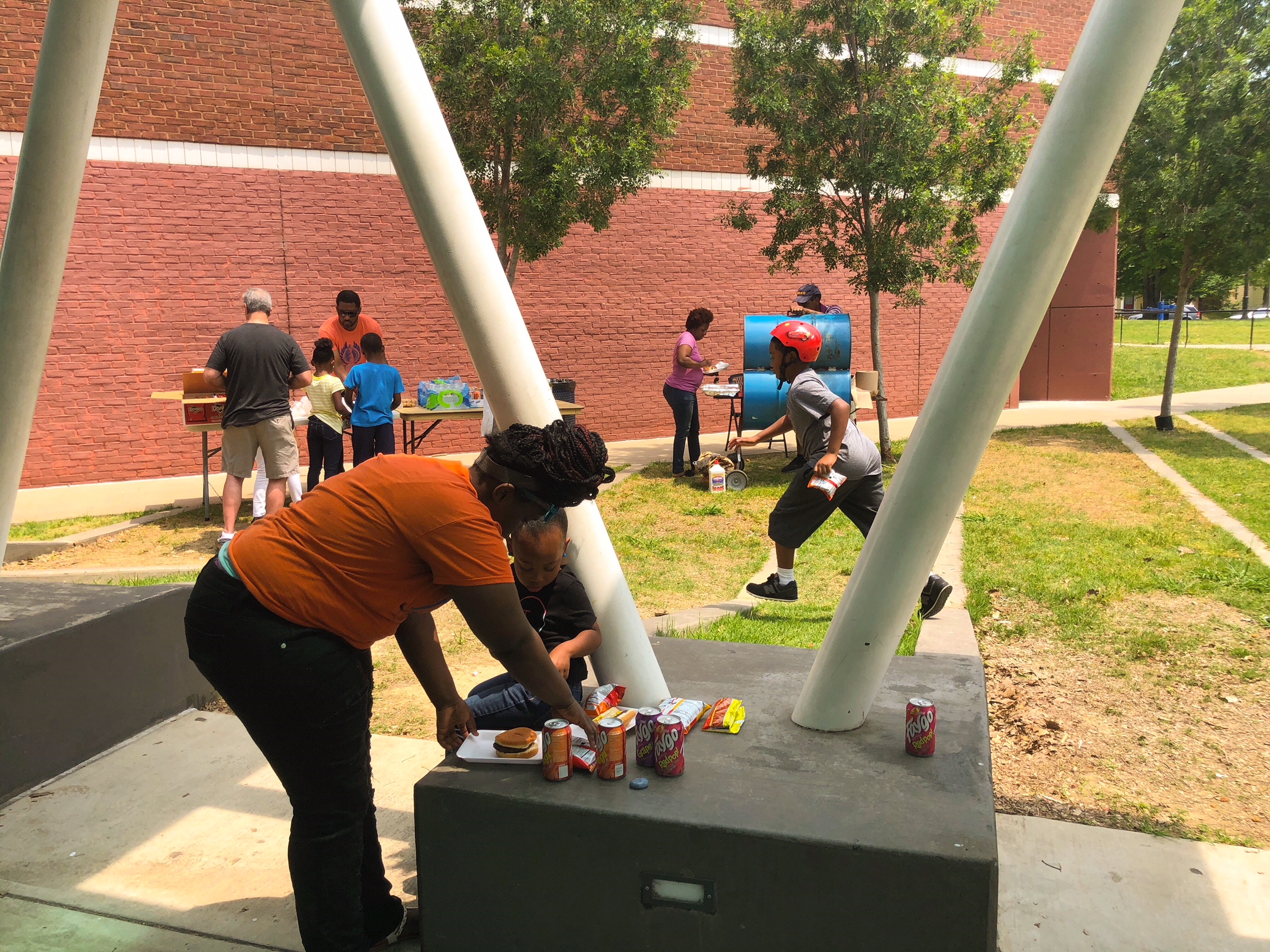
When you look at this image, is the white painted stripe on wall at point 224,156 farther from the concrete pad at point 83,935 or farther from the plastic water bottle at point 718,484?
the concrete pad at point 83,935

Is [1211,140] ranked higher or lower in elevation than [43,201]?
higher

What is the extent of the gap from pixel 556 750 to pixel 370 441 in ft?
24.1

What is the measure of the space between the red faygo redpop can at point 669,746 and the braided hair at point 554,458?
0.78 m

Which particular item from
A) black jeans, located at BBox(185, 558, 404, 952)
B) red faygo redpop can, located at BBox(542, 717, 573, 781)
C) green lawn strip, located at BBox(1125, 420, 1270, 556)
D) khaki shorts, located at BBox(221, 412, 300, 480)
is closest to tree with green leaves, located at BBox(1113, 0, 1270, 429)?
green lawn strip, located at BBox(1125, 420, 1270, 556)

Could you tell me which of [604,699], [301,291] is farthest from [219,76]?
[604,699]

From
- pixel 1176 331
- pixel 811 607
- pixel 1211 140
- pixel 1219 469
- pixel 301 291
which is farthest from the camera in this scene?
pixel 1176 331

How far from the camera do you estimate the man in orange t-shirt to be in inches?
420

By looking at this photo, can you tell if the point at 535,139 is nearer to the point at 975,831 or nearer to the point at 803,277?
the point at 803,277

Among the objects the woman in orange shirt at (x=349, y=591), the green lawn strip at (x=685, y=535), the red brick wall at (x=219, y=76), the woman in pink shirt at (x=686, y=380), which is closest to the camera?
the woman in orange shirt at (x=349, y=591)

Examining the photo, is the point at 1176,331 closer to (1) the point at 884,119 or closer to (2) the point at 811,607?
(1) the point at 884,119

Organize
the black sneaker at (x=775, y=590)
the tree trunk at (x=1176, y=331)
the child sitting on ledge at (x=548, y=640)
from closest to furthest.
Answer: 1. the child sitting on ledge at (x=548, y=640)
2. the black sneaker at (x=775, y=590)
3. the tree trunk at (x=1176, y=331)

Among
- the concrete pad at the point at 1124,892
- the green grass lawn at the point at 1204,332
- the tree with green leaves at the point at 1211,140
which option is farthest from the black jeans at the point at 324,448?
the green grass lawn at the point at 1204,332

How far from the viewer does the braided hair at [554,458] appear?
8.63 feet

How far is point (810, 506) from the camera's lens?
6422mm
